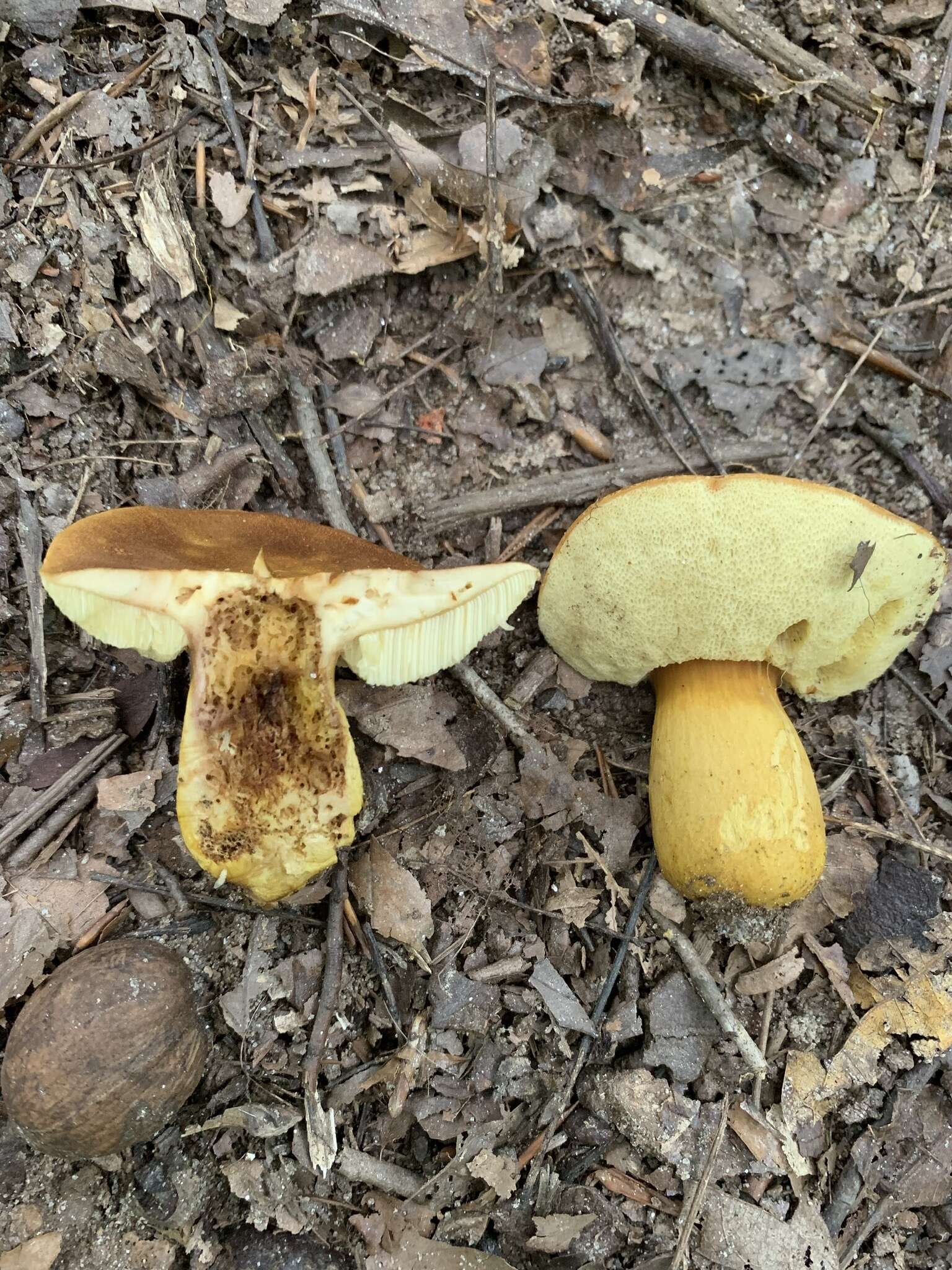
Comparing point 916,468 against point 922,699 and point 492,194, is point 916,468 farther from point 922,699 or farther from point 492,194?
point 492,194

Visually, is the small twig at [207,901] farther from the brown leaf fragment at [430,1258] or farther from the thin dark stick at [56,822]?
the brown leaf fragment at [430,1258]

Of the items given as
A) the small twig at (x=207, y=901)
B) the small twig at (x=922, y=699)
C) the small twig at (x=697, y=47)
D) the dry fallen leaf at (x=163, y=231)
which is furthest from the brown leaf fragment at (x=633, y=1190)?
the small twig at (x=697, y=47)

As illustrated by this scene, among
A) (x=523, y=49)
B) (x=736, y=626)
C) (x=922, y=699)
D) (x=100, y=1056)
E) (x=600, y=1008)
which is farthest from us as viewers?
(x=922, y=699)

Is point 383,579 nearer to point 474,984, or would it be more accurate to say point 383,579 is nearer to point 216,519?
point 216,519

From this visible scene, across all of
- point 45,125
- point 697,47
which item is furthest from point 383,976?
point 697,47

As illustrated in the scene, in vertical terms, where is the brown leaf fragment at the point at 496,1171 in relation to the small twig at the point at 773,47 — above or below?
below
